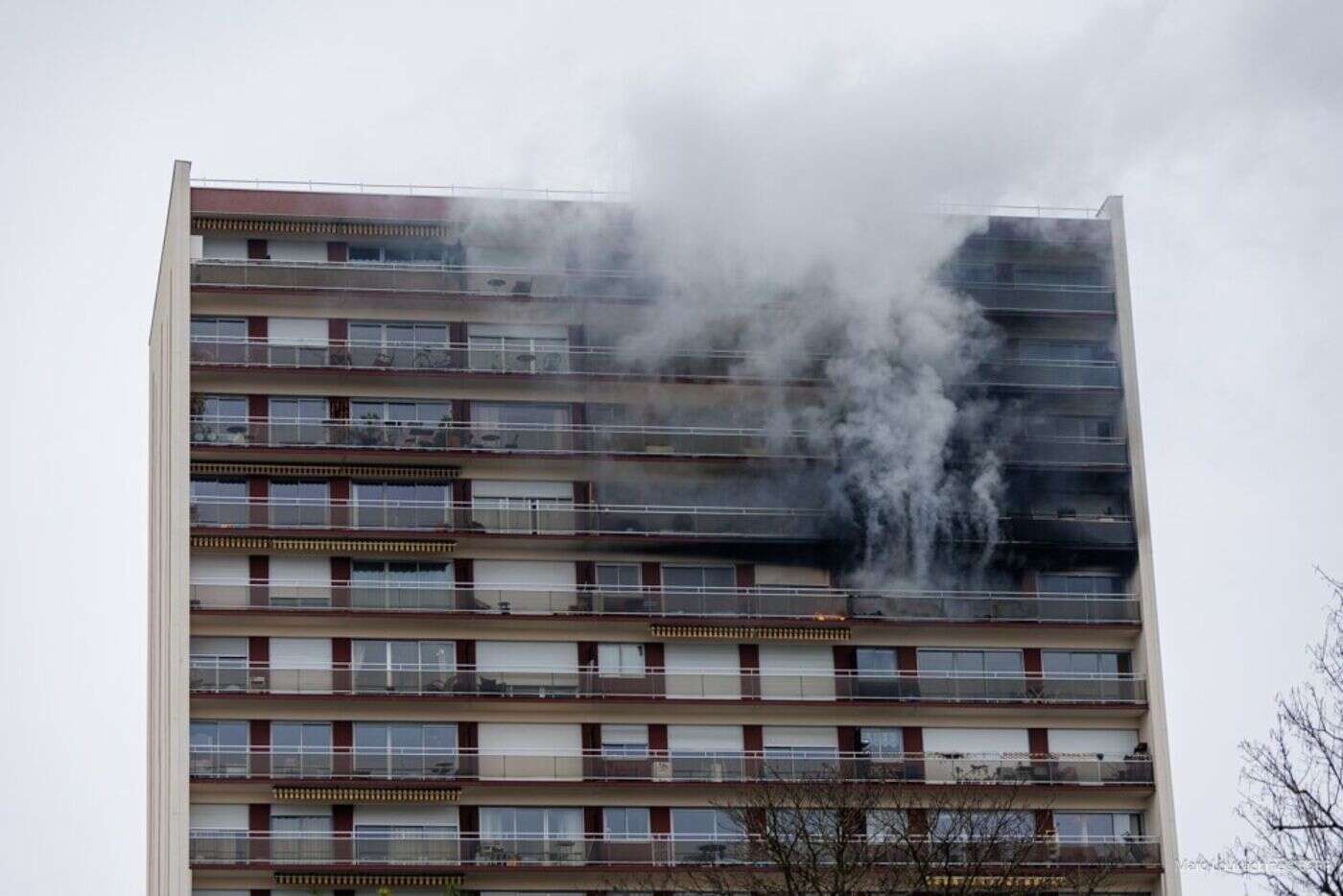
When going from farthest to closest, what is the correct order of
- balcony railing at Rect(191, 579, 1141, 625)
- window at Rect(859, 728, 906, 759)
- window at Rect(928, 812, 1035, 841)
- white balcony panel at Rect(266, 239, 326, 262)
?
white balcony panel at Rect(266, 239, 326, 262)
window at Rect(859, 728, 906, 759)
balcony railing at Rect(191, 579, 1141, 625)
window at Rect(928, 812, 1035, 841)

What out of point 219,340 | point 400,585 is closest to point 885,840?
point 400,585

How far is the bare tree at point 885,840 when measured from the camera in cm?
8281

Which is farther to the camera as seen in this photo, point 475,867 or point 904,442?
point 904,442

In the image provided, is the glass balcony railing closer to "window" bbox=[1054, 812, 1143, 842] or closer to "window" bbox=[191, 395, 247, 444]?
"window" bbox=[191, 395, 247, 444]

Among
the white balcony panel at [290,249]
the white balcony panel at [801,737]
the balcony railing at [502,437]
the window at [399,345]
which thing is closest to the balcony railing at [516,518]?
the balcony railing at [502,437]

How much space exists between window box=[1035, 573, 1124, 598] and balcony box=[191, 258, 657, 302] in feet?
55.5

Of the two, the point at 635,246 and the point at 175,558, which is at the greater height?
the point at 635,246

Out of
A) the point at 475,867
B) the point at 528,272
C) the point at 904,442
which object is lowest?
the point at 475,867

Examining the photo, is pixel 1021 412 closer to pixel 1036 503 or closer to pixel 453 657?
pixel 1036 503

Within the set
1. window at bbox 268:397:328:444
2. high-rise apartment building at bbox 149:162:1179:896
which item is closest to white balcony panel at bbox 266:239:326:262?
high-rise apartment building at bbox 149:162:1179:896

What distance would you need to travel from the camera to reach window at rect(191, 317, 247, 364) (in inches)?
3954

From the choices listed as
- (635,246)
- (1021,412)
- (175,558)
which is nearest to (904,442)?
(1021,412)

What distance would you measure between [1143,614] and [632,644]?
17841 millimetres

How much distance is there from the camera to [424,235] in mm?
103438
